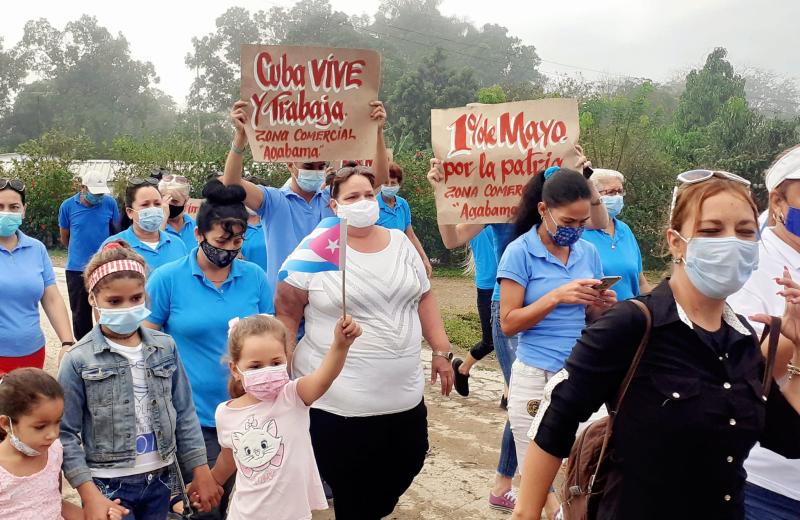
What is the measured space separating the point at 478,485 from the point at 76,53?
3309 inches

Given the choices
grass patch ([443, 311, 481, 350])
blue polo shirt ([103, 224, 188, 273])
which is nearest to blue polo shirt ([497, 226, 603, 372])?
blue polo shirt ([103, 224, 188, 273])

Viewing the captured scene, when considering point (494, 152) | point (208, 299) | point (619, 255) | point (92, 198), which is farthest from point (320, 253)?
point (92, 198)

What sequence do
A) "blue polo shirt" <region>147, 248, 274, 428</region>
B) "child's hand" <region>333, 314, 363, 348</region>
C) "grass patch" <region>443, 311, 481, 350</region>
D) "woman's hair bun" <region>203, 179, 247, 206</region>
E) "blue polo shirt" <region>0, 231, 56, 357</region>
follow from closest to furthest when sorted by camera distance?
1. "child's hand" <region>333, 314, 363, 348</region>
2. "blue polo shirt" <region>147, 248, 274, 428</region>
3. "woman's hair bun" <region>203, 179, 247, 206</region>
4. "blue polo shirt" <region>0, 231, 56, 357</region>
5. "grass patch" <region>443, 311, 481, 350</region>

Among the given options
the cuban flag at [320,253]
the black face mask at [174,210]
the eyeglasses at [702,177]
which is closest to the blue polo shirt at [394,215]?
the black face mask at [174,210]

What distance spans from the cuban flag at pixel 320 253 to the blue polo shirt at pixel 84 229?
508 centimetres

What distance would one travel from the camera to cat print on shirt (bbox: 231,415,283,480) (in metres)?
3.16

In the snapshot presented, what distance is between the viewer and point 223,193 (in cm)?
393

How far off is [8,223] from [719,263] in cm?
418

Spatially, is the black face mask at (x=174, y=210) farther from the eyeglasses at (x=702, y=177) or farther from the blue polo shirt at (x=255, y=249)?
the eyeglasses at (x=702, y=177)

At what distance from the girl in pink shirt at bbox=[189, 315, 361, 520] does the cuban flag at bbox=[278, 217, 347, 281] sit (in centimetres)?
40

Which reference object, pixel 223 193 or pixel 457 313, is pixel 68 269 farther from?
pixel 457 313

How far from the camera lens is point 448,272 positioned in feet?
62.3

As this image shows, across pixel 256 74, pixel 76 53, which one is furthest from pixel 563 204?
pixel 76 53

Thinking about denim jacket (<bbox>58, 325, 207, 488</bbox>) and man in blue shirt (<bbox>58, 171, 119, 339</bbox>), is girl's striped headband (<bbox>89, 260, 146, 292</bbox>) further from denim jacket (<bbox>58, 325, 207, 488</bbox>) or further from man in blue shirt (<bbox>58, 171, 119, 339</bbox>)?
man in blue shirt (<bbox>58, 171, 119, 339</bbox>)
